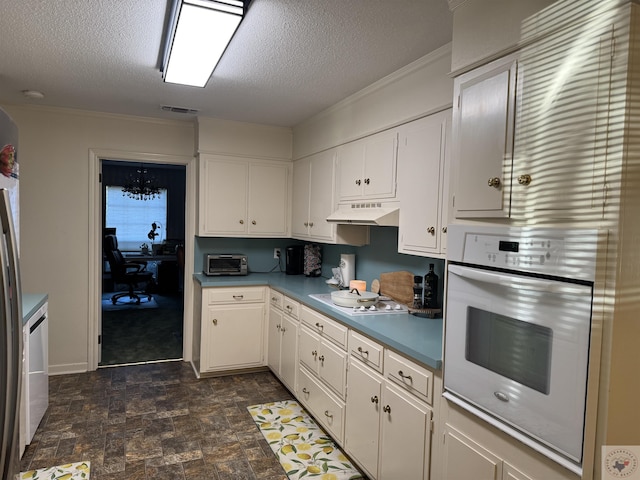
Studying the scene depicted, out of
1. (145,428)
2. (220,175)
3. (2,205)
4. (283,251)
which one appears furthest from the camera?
(283,251)

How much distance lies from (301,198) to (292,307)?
1.18m

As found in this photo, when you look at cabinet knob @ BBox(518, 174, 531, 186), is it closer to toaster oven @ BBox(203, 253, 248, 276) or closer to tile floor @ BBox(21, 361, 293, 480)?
tile floor @ BBox(21, 361, 293, 480)

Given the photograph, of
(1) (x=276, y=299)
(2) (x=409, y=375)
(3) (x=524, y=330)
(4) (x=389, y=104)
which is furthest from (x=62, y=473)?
(4) (x=389, y=104)

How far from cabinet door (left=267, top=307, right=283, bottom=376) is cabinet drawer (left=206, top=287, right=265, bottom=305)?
186mm

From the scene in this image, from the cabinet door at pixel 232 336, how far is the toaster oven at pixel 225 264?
439mm

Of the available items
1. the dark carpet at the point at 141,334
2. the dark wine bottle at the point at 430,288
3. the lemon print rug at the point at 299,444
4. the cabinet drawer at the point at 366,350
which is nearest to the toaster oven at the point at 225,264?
the dark carpet at the point at 141,334

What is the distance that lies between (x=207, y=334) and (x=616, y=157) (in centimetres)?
344

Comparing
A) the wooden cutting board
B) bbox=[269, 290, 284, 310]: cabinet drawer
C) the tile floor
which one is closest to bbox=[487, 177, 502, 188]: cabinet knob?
the wooden cutting board

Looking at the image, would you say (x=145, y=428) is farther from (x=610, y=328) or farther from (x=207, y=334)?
(x=610, y=328)

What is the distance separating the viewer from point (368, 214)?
283cm

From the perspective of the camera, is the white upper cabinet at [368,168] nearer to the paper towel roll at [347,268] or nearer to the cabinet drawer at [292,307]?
the paper towel roll at [347,268]

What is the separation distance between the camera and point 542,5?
4.36 feet

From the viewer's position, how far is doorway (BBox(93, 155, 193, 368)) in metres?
4.39

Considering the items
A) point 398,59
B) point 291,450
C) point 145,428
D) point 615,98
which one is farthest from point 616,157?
point 145,428
